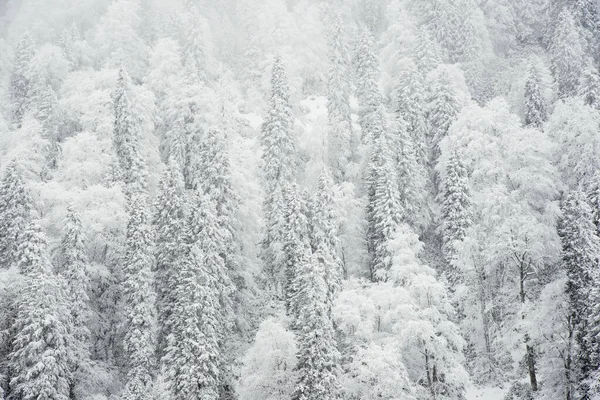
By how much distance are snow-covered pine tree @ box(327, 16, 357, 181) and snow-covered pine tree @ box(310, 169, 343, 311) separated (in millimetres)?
12025

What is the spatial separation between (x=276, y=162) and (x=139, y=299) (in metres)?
19.2

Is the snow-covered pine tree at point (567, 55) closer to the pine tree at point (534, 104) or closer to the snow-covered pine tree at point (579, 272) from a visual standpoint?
the pine tree at point (534, 104)

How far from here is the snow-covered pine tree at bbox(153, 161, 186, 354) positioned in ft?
133

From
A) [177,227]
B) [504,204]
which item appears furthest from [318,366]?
[504,204]

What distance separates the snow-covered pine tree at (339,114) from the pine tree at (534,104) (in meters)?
A: 19.1

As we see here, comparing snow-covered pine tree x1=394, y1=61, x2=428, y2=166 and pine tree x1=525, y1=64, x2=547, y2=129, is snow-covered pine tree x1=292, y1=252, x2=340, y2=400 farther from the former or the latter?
pine tree x1=525, y1=64, x2=547, y2=129

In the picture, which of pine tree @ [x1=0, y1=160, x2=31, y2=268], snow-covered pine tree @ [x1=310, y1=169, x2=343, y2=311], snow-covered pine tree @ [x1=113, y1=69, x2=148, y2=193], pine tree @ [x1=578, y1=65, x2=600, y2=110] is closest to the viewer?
snow-covered pine tree @ [x1=310, y1=169, x2=343, y2=311]

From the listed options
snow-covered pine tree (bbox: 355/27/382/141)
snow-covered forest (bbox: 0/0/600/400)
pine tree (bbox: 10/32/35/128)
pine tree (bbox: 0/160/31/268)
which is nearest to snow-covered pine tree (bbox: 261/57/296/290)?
snow-covered forest (bbox: 0/0/600/400)

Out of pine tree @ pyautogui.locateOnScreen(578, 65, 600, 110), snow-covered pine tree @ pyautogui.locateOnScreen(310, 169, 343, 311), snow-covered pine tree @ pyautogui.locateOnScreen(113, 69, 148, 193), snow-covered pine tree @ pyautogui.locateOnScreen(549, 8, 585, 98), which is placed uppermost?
snow-covered pine tree @ pyautogui.locateOnScreen(549, 8, 585, 98)

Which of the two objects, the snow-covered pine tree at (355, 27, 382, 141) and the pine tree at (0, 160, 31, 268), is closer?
the pine tree at (0, 160, 31, 268)

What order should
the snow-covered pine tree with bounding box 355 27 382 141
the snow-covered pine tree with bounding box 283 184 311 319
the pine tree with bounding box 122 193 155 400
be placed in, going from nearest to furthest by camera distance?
1. the pine tree with bounding box 122 193 155 400
2. the snow-covered pine tree with bounding box 283 184 311 319
3. the snow-covered pine tree with bounding box 355 27 382 141

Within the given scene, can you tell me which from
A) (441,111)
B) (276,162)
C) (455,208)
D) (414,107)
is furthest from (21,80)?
(455,208)

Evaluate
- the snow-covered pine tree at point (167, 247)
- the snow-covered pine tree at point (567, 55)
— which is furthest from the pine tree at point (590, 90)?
the snow-covered pine tree at point (167, 247)

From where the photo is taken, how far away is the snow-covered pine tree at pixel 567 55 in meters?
68.4
